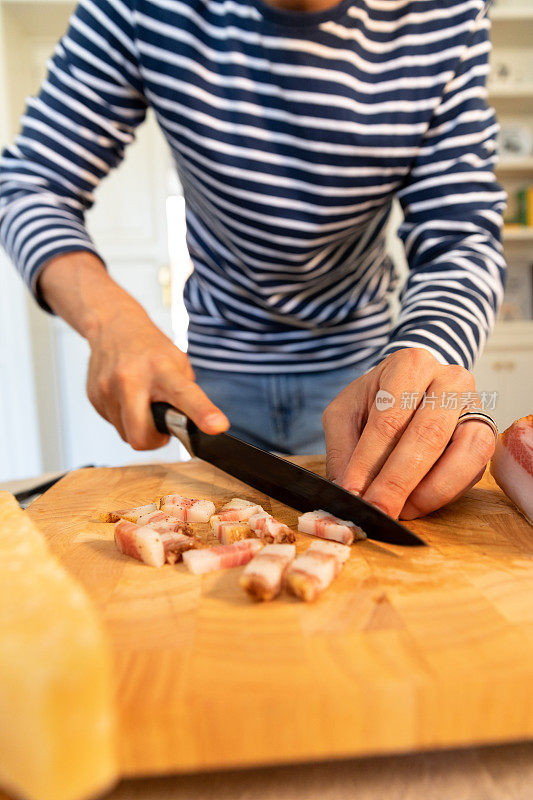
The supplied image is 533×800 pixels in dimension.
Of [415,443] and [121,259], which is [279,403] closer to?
[415,443]

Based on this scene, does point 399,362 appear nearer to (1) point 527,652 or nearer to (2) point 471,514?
(2) point 471,514

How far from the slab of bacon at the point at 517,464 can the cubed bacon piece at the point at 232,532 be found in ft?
1.36

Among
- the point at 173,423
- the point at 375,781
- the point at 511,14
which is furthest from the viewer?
the point at 511,14

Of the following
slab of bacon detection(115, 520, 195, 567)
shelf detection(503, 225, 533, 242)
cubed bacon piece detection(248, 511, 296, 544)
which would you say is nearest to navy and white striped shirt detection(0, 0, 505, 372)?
cubed bacon piece detection(248, 511, 296, 544)

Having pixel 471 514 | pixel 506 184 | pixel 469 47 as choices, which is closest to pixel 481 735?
pixel 471 514

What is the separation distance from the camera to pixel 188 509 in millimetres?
887

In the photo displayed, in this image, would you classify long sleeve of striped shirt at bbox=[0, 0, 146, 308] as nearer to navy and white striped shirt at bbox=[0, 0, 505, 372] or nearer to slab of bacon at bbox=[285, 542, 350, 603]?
navy and white striped shirt at bbox=[0, 0, 505, 372]

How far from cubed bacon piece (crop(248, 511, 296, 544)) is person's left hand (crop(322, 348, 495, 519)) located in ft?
0.41

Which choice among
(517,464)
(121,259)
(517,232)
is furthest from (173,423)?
(517,232)

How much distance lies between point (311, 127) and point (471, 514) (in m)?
0.84

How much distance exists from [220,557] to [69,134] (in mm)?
1023

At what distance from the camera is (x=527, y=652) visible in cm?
54

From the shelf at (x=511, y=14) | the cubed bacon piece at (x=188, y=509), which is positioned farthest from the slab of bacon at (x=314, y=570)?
the shelf at (x=511, y=14)

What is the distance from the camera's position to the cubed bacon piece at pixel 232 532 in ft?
2.58
